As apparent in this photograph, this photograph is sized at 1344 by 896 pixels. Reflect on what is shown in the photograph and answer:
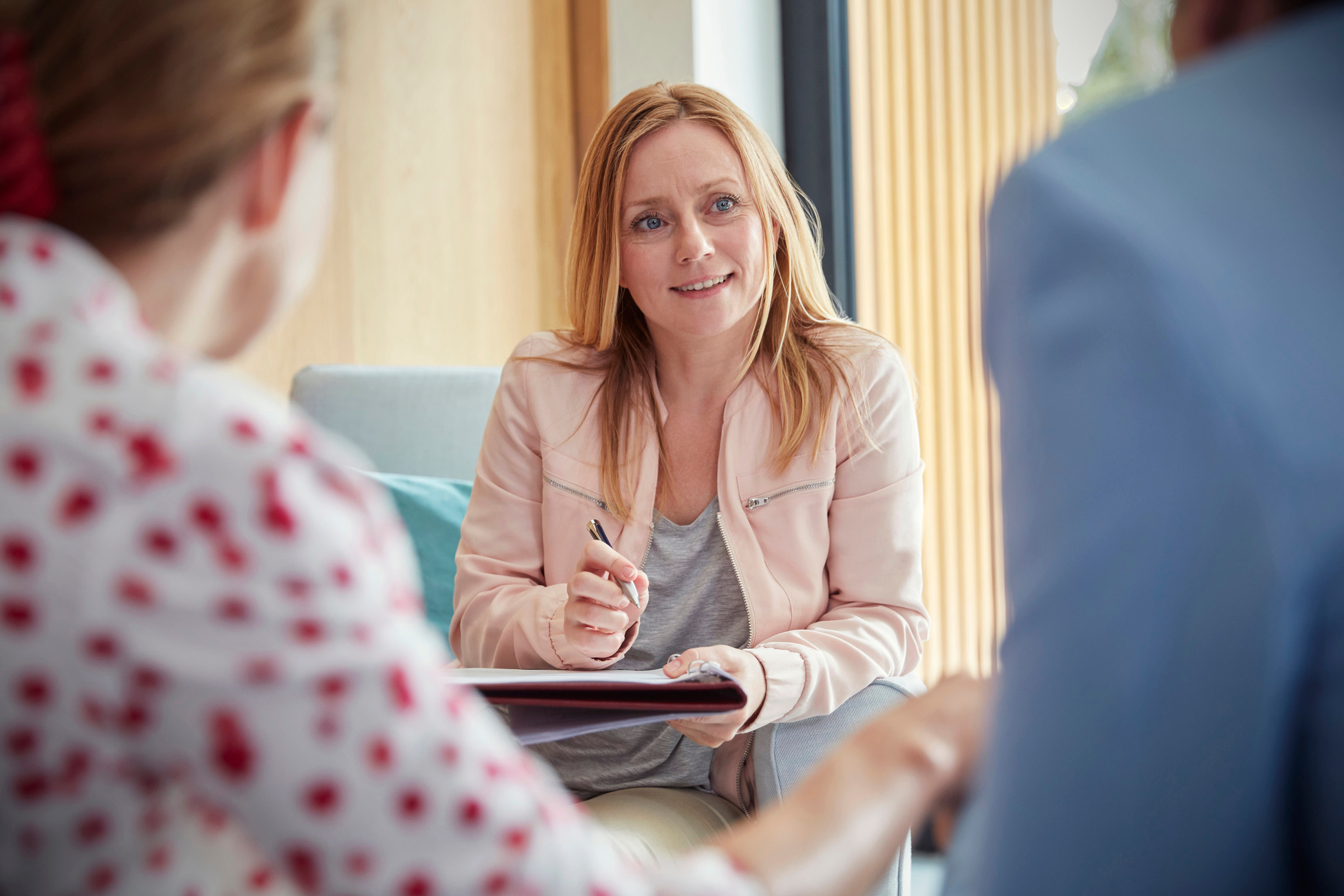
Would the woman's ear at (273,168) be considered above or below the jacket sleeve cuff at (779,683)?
above

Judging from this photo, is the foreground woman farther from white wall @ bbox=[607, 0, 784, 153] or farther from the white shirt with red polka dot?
white wall @ bbox=[607, 0, 784, 153]

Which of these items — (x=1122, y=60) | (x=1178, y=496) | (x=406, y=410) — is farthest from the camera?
(x=1122, y=60)

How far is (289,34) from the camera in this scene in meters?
0.51

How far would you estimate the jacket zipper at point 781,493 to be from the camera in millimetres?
1409

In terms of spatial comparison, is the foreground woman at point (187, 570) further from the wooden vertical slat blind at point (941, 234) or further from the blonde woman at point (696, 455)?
the wooden vertical slat blind at point (941, 234)

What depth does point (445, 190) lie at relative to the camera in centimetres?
252

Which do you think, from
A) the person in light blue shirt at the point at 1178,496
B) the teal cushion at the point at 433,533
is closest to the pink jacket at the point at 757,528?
the teal cushion at the point at 433,533

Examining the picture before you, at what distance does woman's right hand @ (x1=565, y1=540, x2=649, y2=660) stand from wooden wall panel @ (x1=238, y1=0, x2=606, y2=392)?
3.95 ft

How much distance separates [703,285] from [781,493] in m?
0.31

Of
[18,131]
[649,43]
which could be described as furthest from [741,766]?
[649,43]

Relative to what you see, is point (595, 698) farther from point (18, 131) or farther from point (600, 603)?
point (18, 131)

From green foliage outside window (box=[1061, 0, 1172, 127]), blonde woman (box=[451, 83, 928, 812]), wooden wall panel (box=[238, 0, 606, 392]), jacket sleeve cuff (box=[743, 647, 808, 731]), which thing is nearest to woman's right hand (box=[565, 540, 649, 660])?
blonde woman (box=[451, 83, 928, 812])

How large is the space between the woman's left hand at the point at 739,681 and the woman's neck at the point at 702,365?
0.44 meters

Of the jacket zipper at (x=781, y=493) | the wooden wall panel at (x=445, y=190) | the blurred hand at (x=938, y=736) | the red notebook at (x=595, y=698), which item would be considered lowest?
the red notebook at (x=595, y=698)
